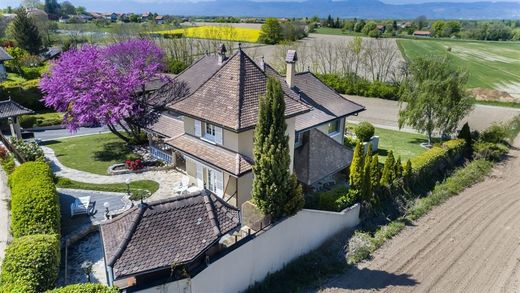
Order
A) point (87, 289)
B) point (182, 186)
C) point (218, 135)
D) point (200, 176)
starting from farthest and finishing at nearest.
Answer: point (200, 176) → point (182, 186) → point (218, 135) → point (87, 289)

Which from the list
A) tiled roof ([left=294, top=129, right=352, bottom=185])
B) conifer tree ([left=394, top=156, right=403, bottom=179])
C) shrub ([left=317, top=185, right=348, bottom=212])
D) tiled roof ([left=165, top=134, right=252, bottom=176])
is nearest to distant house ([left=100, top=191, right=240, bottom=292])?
tiled roof ([left=165, top=134, right=252, bottom=176])

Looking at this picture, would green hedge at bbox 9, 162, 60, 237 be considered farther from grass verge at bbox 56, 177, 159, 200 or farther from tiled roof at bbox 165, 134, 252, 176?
tiled roof at bbox 165, 134, 252, 176

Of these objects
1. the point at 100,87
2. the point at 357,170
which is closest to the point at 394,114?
the point at 357,170

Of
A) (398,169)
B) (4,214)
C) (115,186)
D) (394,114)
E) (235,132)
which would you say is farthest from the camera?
(394,114)

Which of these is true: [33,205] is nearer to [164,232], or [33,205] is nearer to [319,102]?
[164,232]

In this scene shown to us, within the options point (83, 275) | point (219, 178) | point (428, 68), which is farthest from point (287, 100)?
point (428, 68)

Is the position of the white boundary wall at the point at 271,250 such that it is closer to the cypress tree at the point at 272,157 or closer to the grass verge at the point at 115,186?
the cypress tree at the point at 272,157

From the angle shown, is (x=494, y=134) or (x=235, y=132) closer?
(x=235, y=132)
